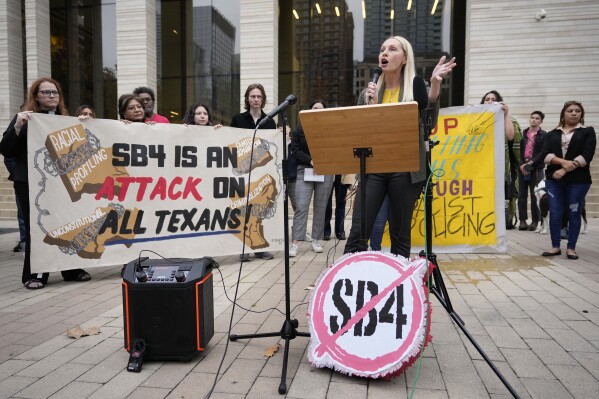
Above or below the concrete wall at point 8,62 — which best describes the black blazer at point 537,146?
below

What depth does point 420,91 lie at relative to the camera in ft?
8.92

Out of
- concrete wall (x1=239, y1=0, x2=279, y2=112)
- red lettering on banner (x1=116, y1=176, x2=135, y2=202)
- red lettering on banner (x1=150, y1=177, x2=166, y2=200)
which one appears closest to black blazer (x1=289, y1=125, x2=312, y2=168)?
red lettering on banner (x1=150, y1=177, x2=166, y2=200)

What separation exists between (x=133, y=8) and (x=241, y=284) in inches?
501

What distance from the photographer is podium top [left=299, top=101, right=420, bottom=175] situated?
7.82 ft

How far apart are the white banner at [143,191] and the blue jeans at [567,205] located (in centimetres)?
383

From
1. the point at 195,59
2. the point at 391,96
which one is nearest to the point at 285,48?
the point at 195,59

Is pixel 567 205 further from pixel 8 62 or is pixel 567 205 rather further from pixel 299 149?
pixel 8 62

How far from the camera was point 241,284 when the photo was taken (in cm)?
472

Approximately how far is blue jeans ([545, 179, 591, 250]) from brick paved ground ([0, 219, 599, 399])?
1003 millimetres

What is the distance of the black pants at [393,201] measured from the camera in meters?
3.31

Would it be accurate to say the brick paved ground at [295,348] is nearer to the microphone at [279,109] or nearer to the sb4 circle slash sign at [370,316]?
the sb4 circle slash sign at [370,316]

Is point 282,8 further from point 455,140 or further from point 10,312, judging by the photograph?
point 10,312

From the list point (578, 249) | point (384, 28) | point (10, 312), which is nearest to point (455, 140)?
point (578, 249)

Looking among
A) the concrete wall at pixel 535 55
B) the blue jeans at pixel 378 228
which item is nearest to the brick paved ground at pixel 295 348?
the blue jeans at pixel 378 228
